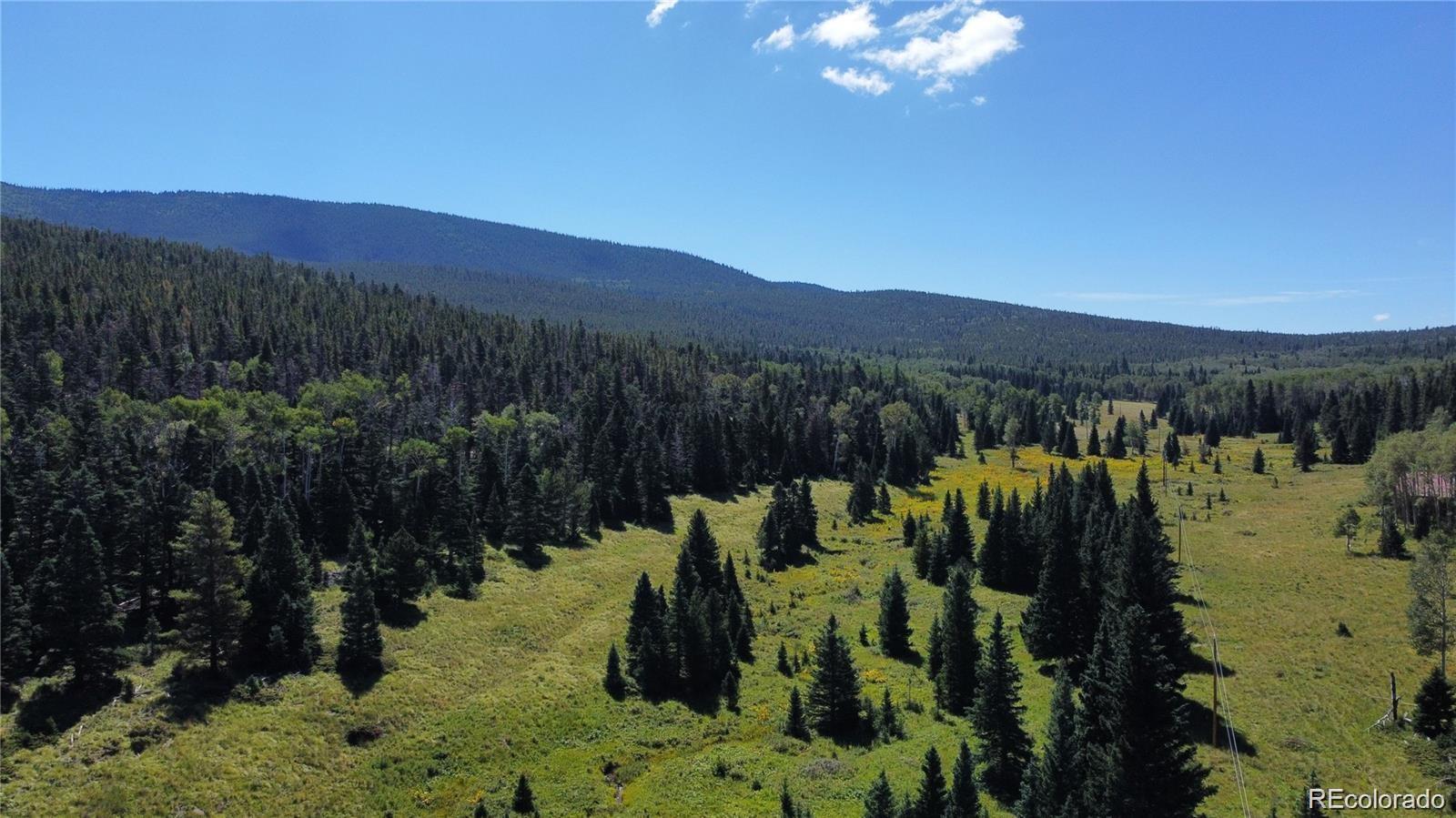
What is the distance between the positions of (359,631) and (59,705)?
15.1 metres

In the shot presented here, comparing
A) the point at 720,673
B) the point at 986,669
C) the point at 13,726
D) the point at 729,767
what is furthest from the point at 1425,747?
the point at 13,726

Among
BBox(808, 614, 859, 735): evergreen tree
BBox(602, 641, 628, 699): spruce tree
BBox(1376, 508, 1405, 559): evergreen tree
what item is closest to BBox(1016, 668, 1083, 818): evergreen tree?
BBox(808, 614, 859, 735): evergreen tree

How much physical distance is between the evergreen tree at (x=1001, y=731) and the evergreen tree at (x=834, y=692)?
29.9 feet

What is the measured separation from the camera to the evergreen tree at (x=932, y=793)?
96.2 feet

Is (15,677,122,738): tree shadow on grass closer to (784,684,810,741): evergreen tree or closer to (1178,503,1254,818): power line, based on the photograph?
(784,684,810,741): evergreen tree

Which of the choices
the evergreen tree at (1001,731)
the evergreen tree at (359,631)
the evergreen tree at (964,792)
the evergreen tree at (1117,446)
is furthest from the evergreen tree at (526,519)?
the evergreen tree at (1117,446)

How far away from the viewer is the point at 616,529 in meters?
93.6

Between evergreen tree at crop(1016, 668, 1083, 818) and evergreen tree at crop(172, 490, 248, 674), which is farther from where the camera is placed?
evergreen tree at crop(172, 490, 248, 674)

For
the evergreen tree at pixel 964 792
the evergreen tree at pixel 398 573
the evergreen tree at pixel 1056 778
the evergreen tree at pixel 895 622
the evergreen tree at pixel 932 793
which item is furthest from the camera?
the evergreen tree at pixel 398 573

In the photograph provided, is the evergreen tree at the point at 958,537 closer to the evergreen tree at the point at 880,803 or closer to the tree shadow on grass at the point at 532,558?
the tree shadow on grass at the point at 532,558

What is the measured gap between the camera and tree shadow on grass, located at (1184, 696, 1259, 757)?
39.6m

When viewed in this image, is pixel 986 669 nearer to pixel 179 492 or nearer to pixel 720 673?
pixel 720 673

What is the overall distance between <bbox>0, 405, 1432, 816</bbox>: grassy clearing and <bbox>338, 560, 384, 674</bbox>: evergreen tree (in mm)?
1725

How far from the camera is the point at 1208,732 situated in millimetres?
41281
